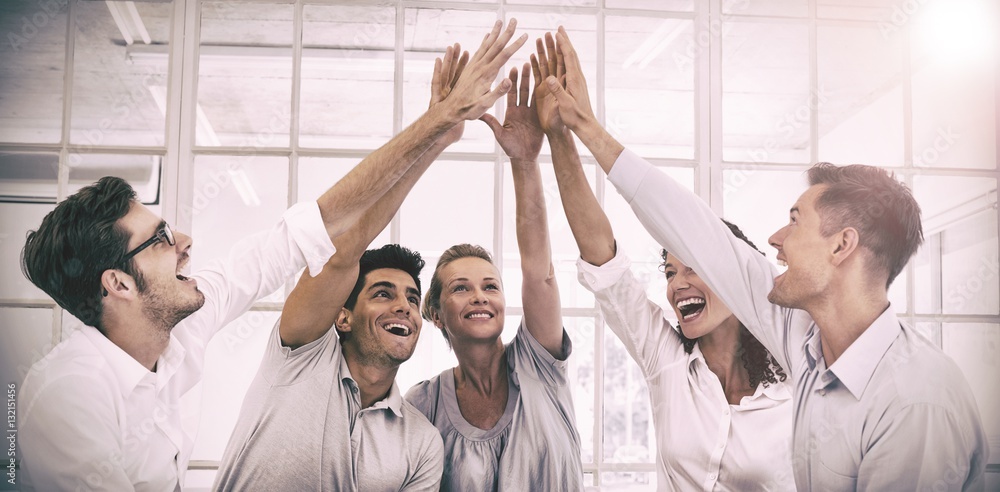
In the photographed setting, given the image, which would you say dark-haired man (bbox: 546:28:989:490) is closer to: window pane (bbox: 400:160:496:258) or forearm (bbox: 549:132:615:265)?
forearm (bbox: 549:132:615:265)

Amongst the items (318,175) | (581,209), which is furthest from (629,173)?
(318,175)

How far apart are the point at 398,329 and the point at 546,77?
930 millimetres

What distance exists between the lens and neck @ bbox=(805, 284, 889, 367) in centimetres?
204

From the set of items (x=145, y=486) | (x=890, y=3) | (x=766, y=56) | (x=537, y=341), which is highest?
(x=766, y=56)

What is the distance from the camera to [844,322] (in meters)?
2.06

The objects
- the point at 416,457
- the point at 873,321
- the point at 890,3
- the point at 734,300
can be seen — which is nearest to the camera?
the point at 873,321

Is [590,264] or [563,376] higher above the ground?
[590,264]

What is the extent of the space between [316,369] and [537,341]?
2.31 feet

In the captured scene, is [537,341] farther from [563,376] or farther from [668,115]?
[668,115]

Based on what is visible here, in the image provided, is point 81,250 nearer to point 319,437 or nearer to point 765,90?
point 319,437

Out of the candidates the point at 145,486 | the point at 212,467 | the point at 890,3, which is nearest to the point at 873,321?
the point at 145,486

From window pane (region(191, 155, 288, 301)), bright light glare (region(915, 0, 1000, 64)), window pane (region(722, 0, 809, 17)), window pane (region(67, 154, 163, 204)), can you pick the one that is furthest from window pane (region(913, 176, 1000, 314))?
window pane (region(67, 154, 163, 204))

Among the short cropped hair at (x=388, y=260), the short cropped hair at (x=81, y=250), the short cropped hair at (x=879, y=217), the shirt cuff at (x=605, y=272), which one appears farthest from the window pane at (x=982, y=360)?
the short cropped hair at (x=81, y=250)

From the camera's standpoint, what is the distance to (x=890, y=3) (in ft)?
11.7
